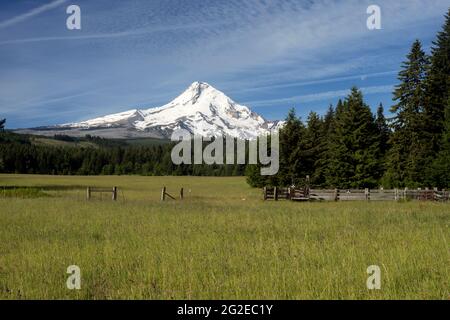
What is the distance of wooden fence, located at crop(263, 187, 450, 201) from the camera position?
112 ft

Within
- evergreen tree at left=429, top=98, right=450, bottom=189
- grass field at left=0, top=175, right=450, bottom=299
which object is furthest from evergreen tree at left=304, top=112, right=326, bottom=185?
grass field at left=0, top=175, right=450, bottom=299

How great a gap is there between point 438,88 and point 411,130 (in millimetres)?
4672

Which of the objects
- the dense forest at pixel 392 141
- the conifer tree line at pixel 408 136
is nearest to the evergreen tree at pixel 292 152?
the dense forest at pixel 392 141

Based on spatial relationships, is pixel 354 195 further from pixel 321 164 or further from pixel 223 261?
pixel 223 261

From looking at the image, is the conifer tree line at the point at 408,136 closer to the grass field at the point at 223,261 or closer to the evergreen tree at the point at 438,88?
the evergreen tree at the point at 438,88

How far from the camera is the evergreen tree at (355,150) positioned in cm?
4203

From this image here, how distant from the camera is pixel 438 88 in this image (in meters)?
39.9

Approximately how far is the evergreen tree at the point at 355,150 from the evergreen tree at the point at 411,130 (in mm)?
1879

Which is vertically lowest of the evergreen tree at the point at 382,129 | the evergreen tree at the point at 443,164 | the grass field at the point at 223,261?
the grass field at the point at 223,261

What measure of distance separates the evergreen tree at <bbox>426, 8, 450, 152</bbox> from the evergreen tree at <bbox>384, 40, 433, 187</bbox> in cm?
51

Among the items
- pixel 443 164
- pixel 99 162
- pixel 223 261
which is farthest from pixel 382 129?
pixel 99 162

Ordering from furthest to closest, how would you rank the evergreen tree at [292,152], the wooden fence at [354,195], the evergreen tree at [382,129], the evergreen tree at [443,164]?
1. the evergreen tree at [382,129]
2. the evergreen tree at [292,152]
3. the evergreen tree at [443,164]
4. the wooden fence at [354,195]
